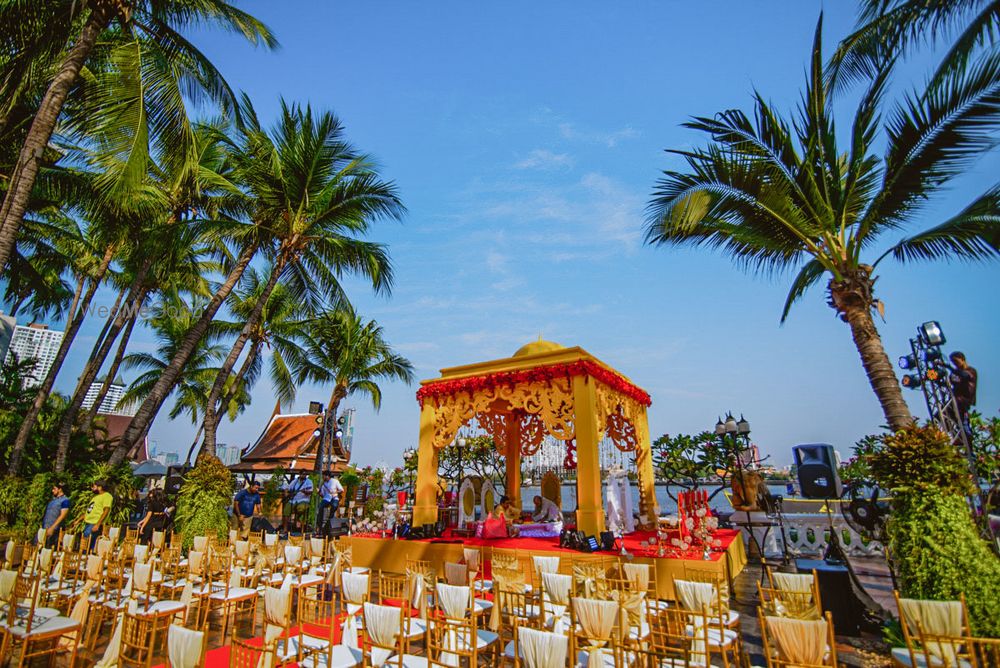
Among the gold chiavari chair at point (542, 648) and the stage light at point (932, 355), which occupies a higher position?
the stage light at point (932, 355)

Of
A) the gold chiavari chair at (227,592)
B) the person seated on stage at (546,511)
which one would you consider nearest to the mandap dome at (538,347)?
the person seated on stage at (546,511)

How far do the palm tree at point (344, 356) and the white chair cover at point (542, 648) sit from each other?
14.4 metres

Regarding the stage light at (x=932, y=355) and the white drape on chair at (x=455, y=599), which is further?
the stage light at (x=932, y=355)

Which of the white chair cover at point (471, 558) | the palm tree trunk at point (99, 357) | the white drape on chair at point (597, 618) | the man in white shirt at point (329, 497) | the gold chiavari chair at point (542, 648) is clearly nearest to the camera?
the gold chiavari chair at point (542, 648)

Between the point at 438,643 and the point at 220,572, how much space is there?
448 cm

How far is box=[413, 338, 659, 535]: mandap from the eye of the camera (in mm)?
8586

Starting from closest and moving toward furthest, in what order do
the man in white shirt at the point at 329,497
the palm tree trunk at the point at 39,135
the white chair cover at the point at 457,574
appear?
the white chair cover at the point at 457,574
the palm tree trunk at the point at 39,135
the man in white shirt at the point at 329,497

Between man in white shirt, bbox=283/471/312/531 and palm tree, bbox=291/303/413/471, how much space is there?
2.68 metres

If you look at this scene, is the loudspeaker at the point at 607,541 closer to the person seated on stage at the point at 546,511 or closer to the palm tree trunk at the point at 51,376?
the person seated on stage at the point at 546,511

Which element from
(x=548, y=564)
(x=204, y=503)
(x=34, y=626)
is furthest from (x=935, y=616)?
(x=204, y=503)

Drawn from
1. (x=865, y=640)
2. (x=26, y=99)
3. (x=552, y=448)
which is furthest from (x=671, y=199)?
(x=26, y=99)

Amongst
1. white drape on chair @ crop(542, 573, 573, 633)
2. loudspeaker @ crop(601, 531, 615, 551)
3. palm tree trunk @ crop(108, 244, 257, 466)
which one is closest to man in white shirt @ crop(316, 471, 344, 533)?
palm tree trunk @ crop(108, 244, 257, 466)

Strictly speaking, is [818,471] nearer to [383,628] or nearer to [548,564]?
[548,564]

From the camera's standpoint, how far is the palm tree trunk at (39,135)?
7.33 m
